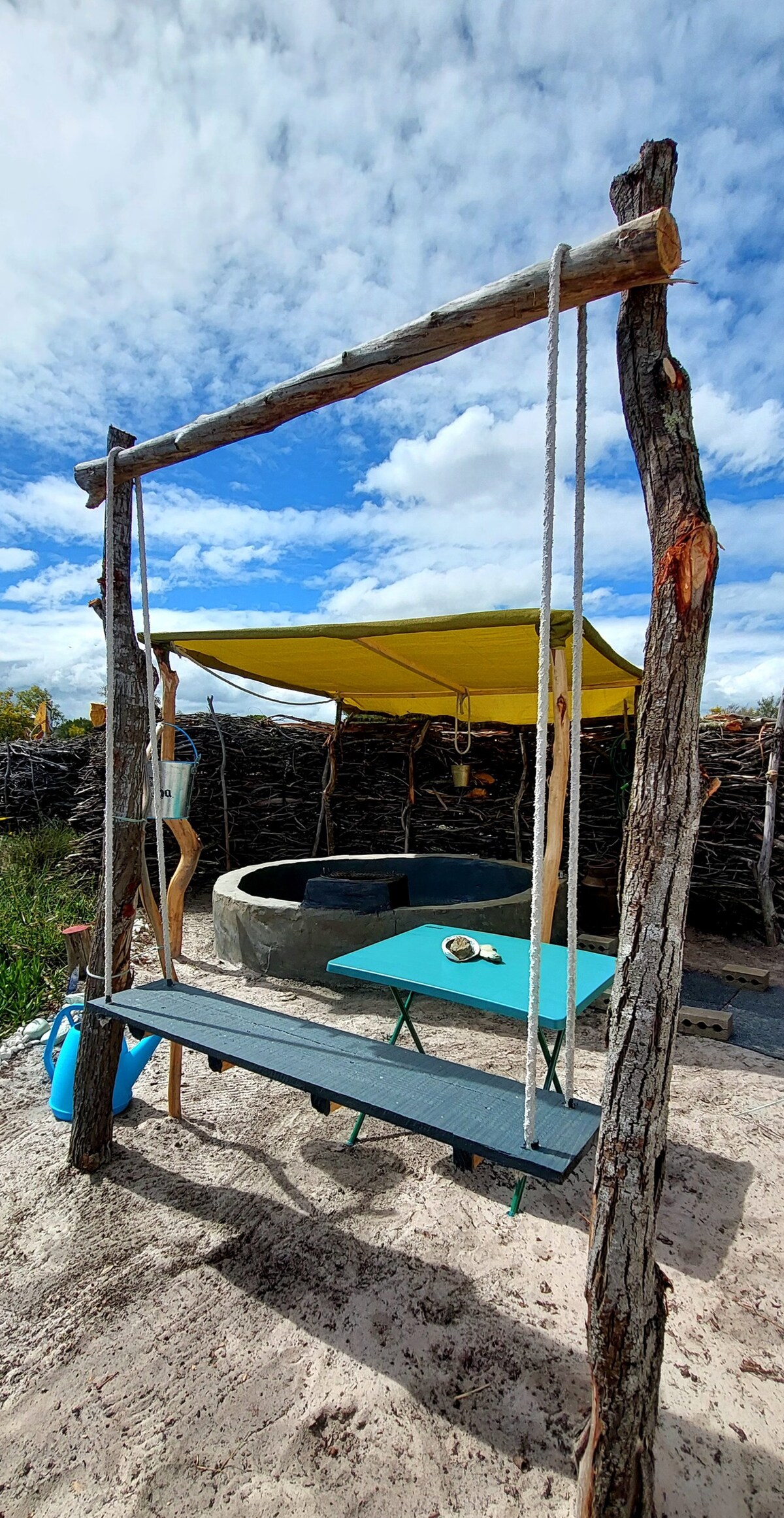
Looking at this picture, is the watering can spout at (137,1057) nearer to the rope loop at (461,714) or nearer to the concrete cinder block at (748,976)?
the concrete cinder block at (748,976)

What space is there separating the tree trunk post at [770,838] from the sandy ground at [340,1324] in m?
2.84

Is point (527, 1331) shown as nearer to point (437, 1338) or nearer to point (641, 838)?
point (437, 1338)

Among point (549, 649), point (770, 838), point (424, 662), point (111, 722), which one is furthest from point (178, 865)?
point (770, 838)

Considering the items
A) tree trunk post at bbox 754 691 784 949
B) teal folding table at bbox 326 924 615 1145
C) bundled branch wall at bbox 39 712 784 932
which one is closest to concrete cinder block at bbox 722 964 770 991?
tree trunk post at bbox 754 691 784 949

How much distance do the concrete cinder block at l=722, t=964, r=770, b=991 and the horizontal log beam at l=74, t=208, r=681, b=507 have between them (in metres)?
4.04

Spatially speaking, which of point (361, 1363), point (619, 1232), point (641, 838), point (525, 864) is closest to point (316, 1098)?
point (361, 1363)

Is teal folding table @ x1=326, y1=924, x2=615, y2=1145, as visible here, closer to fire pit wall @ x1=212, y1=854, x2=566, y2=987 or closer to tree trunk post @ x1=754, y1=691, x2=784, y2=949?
fire pit wall @ x1=212, y1=854, x2=566, y2=987

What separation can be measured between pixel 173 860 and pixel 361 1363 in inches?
231

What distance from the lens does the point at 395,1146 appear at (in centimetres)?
265

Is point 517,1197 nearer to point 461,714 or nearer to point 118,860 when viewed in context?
point 118,860

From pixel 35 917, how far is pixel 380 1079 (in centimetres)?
366

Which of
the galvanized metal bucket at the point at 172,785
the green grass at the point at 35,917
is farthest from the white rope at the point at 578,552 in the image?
the green grass at the point at 35,917

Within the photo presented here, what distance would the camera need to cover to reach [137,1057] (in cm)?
284

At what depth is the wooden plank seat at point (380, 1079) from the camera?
60.7 inches
